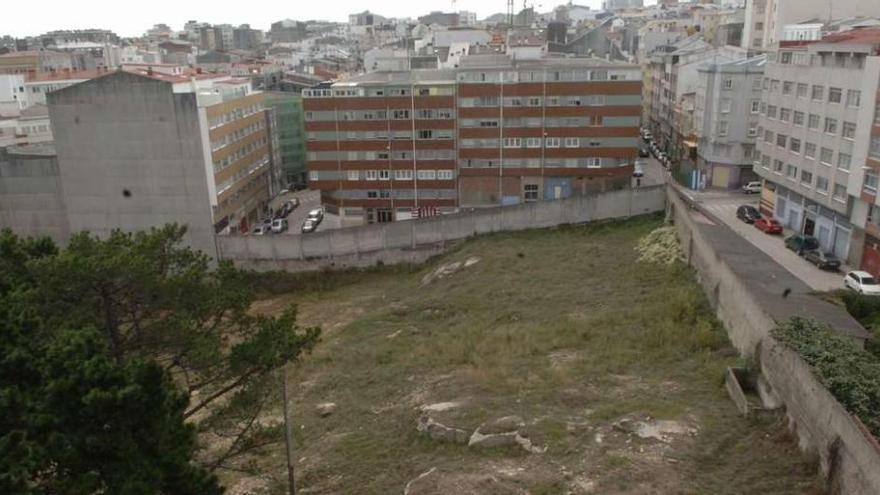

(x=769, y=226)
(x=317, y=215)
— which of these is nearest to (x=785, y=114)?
(x=769, y=226)

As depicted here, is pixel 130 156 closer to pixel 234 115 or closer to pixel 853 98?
pixel 234 115

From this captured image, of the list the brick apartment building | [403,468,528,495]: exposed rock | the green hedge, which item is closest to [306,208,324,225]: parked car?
the brick apartment building

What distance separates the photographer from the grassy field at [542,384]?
19.2 m

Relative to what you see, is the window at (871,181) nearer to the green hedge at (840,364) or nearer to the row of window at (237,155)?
the green hedge at (840,364)

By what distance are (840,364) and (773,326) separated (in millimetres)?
3477

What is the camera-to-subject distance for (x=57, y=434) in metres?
13.5

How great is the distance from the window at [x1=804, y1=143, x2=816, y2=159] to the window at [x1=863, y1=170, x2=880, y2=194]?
605cm

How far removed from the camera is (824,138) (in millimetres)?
42000

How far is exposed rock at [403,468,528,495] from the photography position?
18.4 meters

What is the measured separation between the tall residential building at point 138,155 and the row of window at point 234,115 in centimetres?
42

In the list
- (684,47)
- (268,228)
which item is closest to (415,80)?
(268,228)

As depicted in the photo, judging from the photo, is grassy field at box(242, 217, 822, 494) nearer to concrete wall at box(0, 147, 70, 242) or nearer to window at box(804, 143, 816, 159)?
window at box(804, 143, 816, 159)

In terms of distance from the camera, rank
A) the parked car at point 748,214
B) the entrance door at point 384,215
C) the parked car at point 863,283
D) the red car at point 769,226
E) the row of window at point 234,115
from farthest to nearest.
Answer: the entrance door at point 384,215
the row of window at point 234,115
the parked car at point 748,214
the red car at point 769,226
the parked car at point 863,283

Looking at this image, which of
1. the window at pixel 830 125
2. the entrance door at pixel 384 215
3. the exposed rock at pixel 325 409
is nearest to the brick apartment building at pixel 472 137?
the entrance door at pixel 384 215
